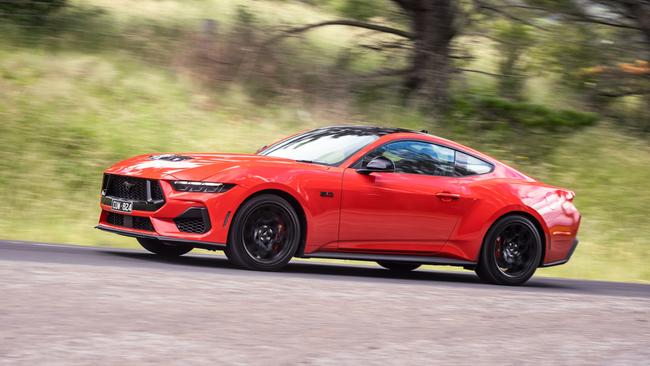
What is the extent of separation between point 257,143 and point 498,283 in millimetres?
7484

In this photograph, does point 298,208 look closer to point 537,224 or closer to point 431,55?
point 537,224

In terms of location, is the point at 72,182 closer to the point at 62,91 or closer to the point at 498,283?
the point at 62,91

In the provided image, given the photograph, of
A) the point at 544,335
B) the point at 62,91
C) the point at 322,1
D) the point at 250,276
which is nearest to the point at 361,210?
the point at 250,276

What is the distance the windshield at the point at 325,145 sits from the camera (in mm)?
10203

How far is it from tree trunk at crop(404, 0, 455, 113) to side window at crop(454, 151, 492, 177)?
9289 mm

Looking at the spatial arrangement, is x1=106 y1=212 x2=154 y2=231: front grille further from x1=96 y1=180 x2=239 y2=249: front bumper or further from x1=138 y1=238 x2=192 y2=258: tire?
x1=138 y1=238 x2=192 y2=258: tire

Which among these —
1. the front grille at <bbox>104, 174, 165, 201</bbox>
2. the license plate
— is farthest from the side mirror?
the license plate

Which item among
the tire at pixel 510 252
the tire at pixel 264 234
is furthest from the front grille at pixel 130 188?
the tire at pixel 510 252

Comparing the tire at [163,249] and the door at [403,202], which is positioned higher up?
the door at [403,202]

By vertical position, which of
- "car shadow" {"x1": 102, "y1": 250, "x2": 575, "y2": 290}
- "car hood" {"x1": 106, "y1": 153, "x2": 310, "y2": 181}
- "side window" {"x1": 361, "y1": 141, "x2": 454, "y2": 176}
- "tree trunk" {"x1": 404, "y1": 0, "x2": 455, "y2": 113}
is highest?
"tree trunk" {"x1": 404, "y1": 0, "x2": 455, "y2": 113}

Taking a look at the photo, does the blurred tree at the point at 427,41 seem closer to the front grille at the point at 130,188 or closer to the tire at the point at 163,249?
the tire at the point at 163,249

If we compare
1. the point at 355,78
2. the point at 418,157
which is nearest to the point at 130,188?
the point at 418,157

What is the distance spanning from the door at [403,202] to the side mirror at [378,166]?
68 millimetres

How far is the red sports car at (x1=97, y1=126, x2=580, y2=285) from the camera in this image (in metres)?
9.23
